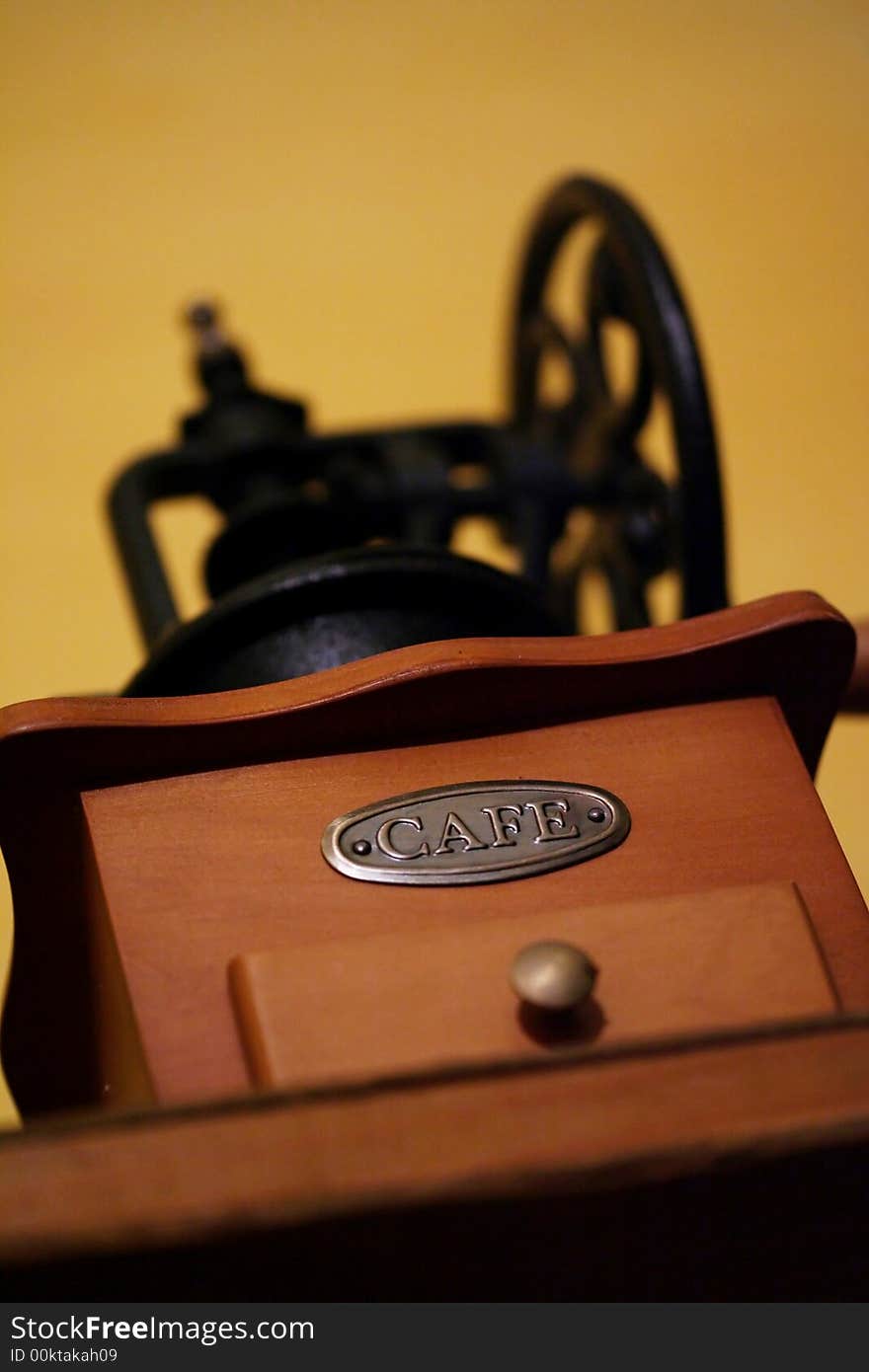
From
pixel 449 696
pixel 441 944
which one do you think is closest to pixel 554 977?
pixel 441 944

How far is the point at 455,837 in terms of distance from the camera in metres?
0.74

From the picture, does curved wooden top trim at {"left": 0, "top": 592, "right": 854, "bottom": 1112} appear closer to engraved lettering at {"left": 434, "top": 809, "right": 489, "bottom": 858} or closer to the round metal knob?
engraved lettering at {"left": 434, "top": 809, "right": 489, "bottom": 858}

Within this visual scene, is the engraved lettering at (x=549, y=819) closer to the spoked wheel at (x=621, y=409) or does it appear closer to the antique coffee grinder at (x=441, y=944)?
the antique coffee grinder at (x=441, y=944)

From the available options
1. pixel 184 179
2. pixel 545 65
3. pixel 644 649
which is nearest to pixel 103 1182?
pixel 644 649

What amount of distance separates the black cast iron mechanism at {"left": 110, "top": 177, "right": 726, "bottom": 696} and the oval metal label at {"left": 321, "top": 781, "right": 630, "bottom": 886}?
16 centimetres

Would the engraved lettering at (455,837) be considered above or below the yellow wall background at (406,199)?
below

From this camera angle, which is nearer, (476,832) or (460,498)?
(476,832)

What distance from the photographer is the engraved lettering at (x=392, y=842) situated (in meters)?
0.73

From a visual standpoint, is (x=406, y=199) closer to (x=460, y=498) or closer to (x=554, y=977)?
(x=460, y=498)

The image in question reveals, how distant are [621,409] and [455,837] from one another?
657 millimetres

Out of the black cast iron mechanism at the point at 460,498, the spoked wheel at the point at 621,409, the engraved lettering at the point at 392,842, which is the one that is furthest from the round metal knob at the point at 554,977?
the spoked wheel at the point at 621,409

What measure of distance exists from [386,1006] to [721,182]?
1.85 m

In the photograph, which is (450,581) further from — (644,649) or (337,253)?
(337,253)

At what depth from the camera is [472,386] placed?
218 cm
